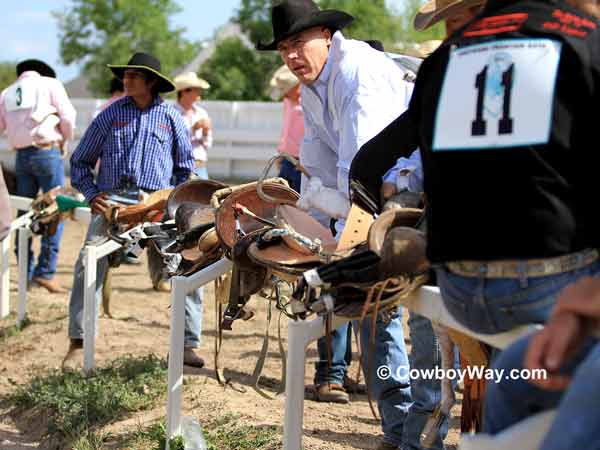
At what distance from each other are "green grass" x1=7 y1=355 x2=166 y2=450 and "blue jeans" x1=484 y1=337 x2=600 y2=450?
3117 mm

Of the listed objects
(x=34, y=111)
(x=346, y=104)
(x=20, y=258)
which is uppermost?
(x=346, y=104)

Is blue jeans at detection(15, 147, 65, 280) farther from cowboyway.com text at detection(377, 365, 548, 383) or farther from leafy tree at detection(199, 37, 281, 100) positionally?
leafy tree at detection(199, 37, 281, 100)

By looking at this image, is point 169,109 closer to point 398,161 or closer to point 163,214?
point 163,214

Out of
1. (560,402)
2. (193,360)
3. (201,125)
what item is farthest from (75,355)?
(560,402)

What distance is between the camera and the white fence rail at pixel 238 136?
21641mm

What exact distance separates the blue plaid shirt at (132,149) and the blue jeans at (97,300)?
22 cm

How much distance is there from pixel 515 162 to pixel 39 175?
7.80m

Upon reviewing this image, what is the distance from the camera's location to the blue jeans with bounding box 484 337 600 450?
2.08 metres

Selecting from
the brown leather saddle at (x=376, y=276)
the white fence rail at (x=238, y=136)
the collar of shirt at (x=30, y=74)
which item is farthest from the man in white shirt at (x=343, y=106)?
the white fence rail at (x=238, y=136)

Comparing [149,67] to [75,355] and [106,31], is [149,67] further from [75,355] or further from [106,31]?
[106,31]

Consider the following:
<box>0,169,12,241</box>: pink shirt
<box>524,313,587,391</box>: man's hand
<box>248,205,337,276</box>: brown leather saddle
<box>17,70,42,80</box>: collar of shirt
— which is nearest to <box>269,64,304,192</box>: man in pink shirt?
<box>17,70,42,80</box>: collar of shirt

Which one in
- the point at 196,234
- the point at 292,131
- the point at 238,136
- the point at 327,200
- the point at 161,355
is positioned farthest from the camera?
the point at 238,136

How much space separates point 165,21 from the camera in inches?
2071

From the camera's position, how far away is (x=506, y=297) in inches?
101
